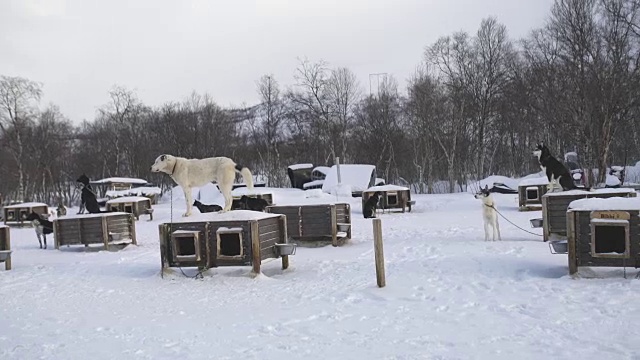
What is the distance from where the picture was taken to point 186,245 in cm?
946

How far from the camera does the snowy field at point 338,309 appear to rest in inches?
196

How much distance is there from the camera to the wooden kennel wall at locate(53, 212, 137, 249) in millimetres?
14047

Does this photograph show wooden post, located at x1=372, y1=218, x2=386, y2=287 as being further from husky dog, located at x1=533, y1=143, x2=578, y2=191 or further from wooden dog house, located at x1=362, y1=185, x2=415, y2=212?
wooden dog house, located at x1=362, y1=185, x2=415, y2=212

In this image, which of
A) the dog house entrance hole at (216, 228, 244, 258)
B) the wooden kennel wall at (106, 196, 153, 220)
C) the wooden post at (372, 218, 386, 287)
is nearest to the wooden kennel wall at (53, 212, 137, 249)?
the dog house entrance hole at (216, 228, 244, 258)

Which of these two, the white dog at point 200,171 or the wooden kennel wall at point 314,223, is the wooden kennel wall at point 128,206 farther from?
the white dog at point 200,171

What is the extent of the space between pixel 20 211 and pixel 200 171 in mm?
19454

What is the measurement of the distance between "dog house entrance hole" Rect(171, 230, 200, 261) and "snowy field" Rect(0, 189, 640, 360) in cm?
41

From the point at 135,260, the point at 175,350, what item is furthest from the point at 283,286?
the point at 135,260

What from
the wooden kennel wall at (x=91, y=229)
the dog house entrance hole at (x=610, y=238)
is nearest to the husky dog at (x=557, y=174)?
the dog house entrance hole at (x=610, y=238)

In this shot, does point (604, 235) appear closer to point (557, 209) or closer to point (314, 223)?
point (557, 209)

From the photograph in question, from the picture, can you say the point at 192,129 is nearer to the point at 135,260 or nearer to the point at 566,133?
the point at 566,133

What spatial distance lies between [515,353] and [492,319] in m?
1.19

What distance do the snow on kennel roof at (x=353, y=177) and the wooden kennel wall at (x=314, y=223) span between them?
1737cm

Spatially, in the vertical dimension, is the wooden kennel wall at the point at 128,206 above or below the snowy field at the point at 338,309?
above
